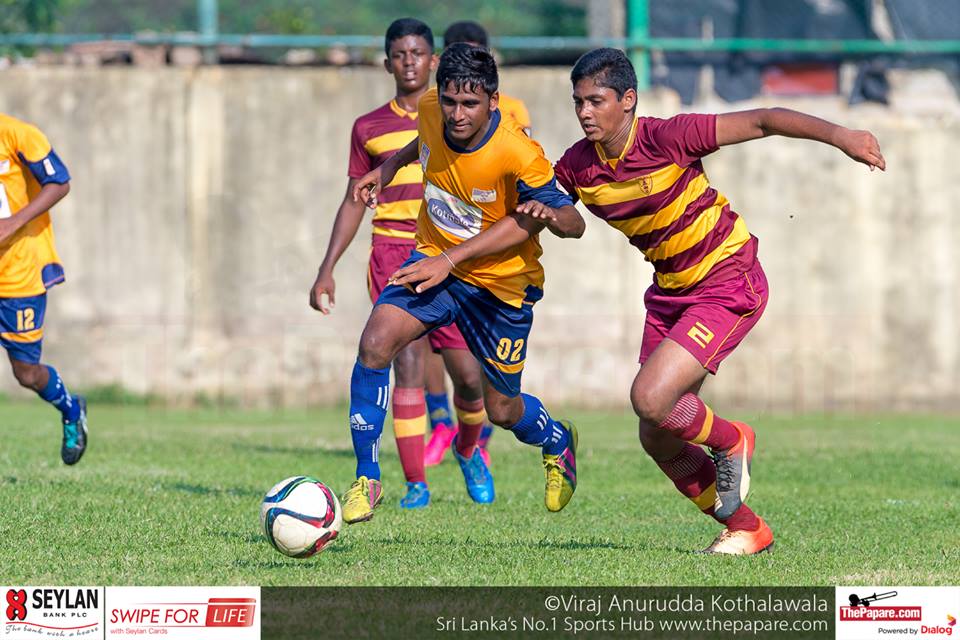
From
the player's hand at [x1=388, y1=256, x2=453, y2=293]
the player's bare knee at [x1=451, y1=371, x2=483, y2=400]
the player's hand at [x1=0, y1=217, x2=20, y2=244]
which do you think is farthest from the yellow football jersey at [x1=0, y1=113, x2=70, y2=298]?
the player's hand at [x1=388, y1=256, x2=453, y2=293]

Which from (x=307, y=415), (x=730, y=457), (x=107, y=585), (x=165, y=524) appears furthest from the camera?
(x=307, y=415)

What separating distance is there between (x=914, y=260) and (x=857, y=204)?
3.03ft

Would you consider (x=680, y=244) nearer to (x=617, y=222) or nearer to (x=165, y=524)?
(x=617, y=222)

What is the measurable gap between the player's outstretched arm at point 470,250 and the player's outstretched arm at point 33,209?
323cm

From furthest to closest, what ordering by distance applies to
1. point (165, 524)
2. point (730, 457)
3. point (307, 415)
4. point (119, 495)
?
1. point (307, 415)
2. point (119, 495)
3. point (165, 524)
4. point (730, 457)

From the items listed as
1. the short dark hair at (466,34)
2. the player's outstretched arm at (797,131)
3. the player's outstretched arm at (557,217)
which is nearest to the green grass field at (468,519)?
the player's outstretched arm at (557,217)

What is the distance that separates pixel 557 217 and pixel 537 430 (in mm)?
1419

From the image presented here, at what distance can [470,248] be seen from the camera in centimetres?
718

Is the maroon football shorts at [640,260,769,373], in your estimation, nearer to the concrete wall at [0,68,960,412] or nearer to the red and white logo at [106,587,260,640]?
the red and white logo at [106,587,260,640]

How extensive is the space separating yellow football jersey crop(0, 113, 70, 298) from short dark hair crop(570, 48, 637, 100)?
160 inches

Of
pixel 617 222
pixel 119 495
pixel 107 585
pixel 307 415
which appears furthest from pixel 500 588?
pixel 307 415

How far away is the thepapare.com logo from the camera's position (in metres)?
5.32

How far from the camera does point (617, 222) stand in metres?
7.07

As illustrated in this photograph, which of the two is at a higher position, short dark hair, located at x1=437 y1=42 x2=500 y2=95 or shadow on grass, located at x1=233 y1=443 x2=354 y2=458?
short dark hair, located at x1=437 y1=42 x2=500 y2=95
